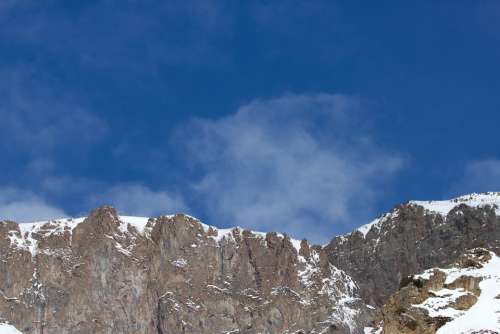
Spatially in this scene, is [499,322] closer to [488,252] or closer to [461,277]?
[461,277]

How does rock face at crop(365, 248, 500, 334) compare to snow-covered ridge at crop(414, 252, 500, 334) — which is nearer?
snow-covered ridge at crop(414, 252, 500, 334)

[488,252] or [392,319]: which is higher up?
[488,252]

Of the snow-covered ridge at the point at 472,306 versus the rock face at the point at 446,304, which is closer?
the snow-covered ridge at the point at 472,306

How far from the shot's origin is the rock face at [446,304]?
90.9m

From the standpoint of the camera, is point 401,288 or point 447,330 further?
point 401,288

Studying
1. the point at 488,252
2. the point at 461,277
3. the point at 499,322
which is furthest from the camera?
the point at 488,252

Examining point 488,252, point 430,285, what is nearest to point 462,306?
point 430,285

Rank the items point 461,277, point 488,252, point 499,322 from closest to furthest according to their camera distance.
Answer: point 499,322, point 461,277, point 488,252

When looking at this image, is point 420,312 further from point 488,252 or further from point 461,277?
point 488,252

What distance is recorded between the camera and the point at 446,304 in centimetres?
9281

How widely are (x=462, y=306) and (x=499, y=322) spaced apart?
403cm

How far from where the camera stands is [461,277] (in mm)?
95375

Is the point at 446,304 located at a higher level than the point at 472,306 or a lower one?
higher

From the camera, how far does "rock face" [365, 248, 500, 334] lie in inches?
3580
